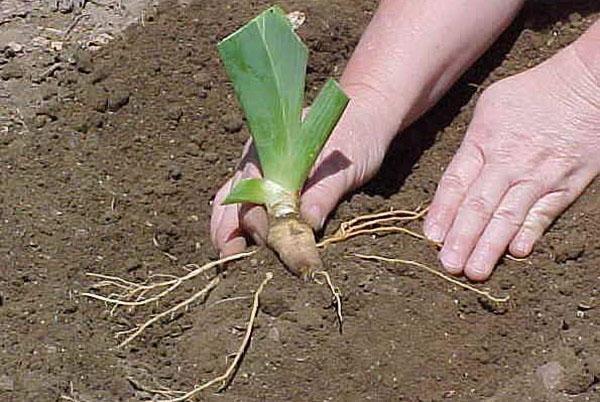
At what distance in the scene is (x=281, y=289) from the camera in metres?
1.83

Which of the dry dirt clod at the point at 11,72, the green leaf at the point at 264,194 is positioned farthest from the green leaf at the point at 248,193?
the dry dirt clod at the point at 11,72

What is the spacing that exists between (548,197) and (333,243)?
38 centimetres

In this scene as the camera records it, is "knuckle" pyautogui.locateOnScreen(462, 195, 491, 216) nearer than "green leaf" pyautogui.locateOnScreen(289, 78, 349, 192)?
No

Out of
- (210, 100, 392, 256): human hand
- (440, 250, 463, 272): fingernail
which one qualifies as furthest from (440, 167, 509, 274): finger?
(210, 100, 392, 256): human hand

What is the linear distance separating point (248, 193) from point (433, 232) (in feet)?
1.02

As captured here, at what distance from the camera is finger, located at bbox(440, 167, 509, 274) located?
1.95 m

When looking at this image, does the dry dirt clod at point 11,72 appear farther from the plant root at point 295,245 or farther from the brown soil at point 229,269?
the plant root at point 295,245

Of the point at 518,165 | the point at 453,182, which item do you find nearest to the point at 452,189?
the point at 453,182

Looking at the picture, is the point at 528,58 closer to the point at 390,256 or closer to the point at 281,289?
the point at 390,256

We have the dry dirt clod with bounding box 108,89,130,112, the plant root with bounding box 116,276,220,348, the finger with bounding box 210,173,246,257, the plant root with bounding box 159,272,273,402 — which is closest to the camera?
the plant root with bounding box 159,272,273,402

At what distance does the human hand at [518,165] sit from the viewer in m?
1.98

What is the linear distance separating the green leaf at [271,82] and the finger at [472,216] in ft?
0.86

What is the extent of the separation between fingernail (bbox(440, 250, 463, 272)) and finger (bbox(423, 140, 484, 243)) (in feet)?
0.13

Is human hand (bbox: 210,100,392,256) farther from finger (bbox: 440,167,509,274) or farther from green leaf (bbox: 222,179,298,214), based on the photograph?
finger (bbox: 440,167,509,274)
